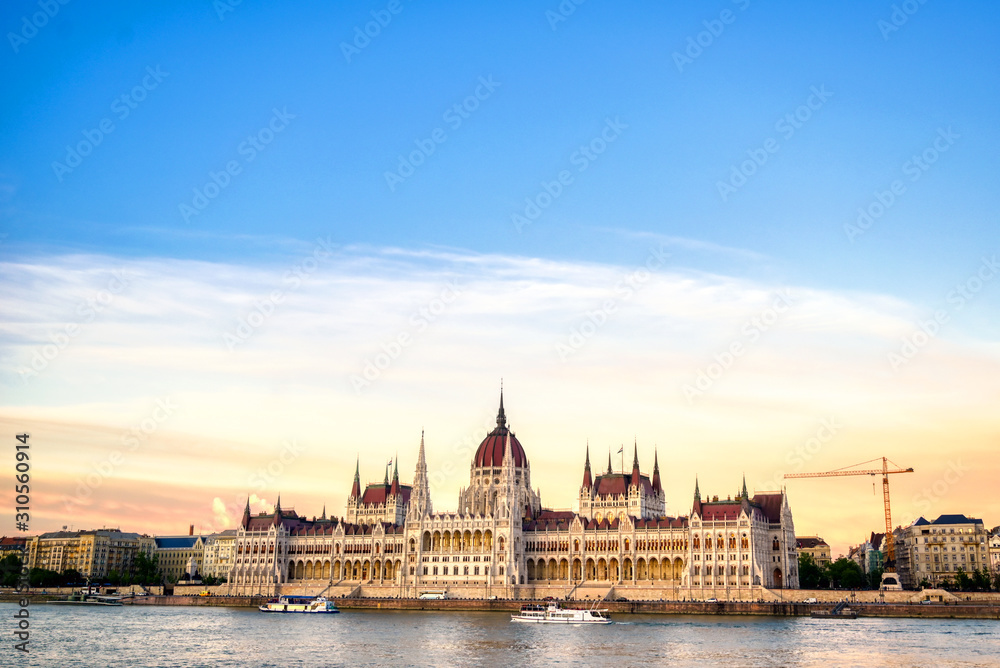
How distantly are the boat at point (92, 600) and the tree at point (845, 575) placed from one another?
107779mm

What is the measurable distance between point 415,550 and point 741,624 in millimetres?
65851

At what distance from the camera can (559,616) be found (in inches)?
4318

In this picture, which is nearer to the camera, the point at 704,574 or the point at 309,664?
the point at 309,664

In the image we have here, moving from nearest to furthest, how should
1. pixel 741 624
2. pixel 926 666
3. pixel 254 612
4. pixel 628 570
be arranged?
pixel 926 666
pixel 741 624
pixel 254 612
pixel 628 570

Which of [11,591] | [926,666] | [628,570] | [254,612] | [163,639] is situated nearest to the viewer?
[926,666]

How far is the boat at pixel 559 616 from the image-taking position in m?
108

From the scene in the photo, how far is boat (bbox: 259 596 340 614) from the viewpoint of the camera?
129m

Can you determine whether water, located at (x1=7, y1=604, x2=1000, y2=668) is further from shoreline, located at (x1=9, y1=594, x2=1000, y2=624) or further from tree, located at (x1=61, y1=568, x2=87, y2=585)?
tree, located at (x1=61, y1=568, x2=87, y2=585)

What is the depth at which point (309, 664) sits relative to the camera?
6719cm

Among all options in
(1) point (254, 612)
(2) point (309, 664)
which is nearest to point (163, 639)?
(2) point (309, 664)

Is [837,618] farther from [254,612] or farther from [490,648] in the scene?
[254,612]

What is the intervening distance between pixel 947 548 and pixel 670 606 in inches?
2965

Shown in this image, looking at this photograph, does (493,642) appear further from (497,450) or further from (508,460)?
(497,450)

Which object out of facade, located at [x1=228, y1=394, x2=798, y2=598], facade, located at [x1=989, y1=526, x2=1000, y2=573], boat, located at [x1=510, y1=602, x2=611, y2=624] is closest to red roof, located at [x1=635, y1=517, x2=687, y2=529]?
facade, located at [x1=228, y1=394, x2=798, y2=598]
